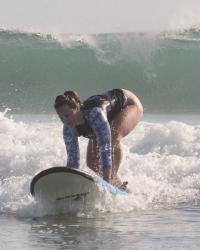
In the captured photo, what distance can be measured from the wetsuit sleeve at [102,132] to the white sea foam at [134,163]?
1.42ft

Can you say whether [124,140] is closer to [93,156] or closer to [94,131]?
[93,156]

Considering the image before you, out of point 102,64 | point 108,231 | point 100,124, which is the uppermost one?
point 102,64

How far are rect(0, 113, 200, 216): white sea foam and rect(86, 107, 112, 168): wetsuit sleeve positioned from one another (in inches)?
17.0

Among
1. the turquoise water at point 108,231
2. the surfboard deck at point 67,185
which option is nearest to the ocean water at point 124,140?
the turquoise water at point 108,231

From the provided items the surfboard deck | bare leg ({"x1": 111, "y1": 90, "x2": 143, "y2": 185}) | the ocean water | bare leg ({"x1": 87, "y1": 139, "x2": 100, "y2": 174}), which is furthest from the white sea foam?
bare leg ({"x1": 87, "y1": 139, "x2": 100, "y2": 174})

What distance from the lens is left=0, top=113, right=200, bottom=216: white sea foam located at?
9578mm

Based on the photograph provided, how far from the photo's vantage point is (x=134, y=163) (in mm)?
11953

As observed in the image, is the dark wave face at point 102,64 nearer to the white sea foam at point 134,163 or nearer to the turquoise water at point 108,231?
the white sea foam at point 134,163

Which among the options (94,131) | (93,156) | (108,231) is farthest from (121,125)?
(108,231)

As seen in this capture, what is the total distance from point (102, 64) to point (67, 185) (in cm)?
1961

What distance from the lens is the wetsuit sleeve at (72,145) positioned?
9.12 m

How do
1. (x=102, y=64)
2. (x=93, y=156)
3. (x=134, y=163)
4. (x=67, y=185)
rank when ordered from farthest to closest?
(x=102, y=64), (x=134, y=163), (x=93, y=156), (x=67, y=185)

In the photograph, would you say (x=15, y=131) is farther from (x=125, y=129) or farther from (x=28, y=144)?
(x=125, y=129)

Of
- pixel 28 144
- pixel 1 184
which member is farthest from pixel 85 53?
pixel 1 184
